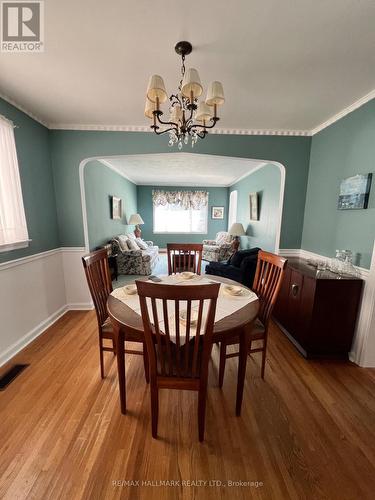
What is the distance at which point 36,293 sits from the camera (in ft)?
7.93

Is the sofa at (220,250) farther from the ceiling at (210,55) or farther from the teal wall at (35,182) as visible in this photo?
the teal wall at (35,182)

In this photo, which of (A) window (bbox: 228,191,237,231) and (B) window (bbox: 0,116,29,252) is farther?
(A) window (bbox: 228,191,237,231)

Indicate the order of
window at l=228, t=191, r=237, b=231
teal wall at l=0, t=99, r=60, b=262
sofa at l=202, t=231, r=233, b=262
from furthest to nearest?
window at l=228, t=191, r=237, b=231, sofa at l=202, t=231, r=233, b=262, teal wall at l=0, t=99, r=60, b=262

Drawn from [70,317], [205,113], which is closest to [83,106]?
[205,113]

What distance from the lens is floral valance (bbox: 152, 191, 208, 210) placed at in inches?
288

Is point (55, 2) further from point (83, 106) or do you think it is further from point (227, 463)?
point (227, 463)

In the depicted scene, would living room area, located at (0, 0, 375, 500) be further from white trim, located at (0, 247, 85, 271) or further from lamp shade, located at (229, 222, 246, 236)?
lamp shade, located at (229, 222, 246, 236)

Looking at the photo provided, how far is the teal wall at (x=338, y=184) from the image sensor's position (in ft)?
6.47

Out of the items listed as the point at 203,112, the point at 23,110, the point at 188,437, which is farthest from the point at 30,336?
the point at 203,112

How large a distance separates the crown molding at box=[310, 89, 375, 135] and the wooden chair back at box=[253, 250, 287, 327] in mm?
1753

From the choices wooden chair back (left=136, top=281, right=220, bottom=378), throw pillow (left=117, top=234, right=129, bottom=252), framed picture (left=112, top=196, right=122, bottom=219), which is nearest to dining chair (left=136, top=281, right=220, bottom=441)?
wooden chair back (left=136, top=281, right=220, bottom=378)

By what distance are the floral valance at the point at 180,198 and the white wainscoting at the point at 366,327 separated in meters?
5.86

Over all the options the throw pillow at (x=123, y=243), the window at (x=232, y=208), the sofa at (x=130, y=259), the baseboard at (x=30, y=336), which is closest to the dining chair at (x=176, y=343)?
the baseboard at (x=30, y=336)

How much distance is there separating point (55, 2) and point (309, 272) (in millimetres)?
2732
